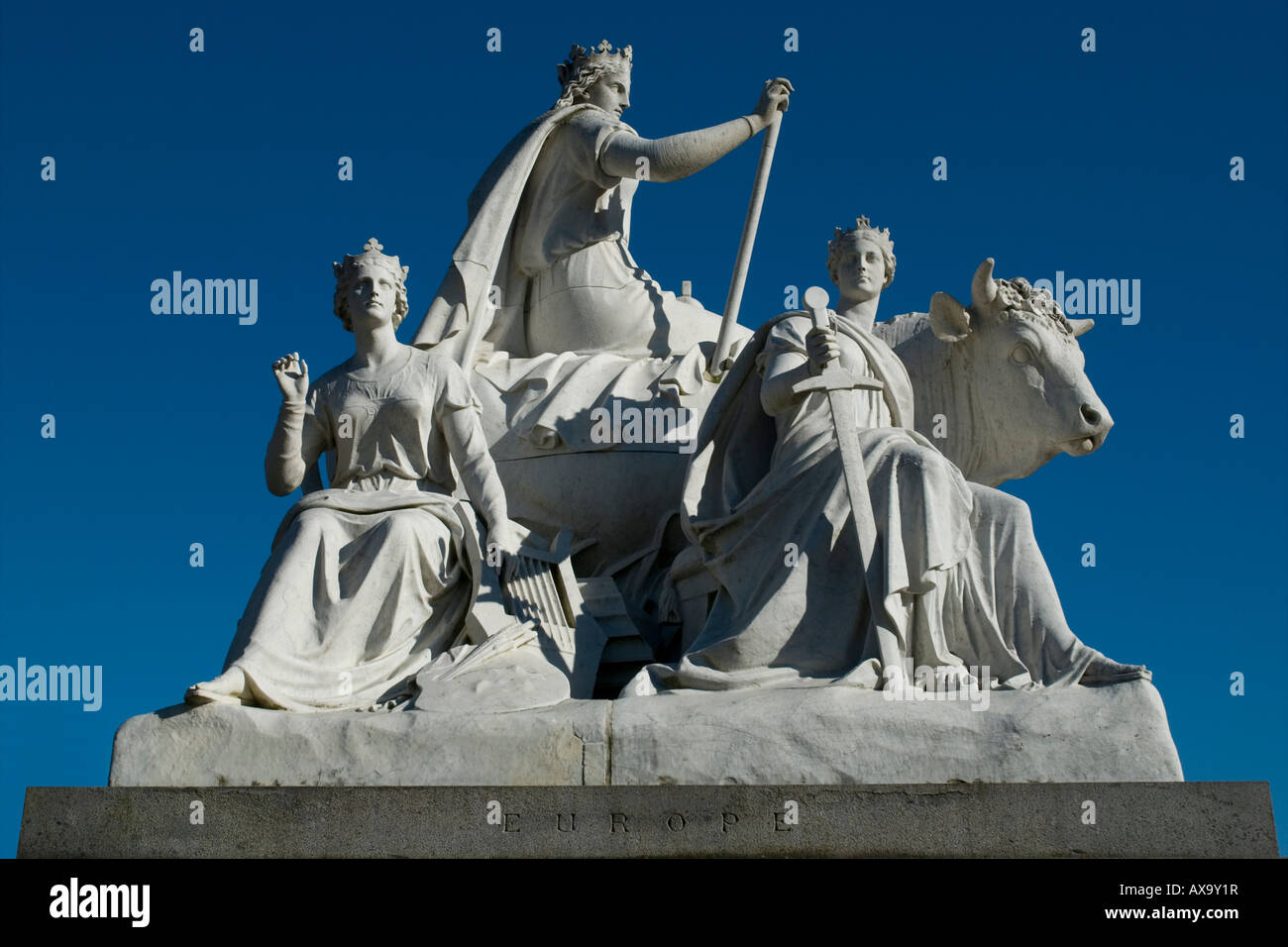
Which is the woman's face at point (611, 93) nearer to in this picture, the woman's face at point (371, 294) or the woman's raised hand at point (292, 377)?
the woman's face at point (371, 294)

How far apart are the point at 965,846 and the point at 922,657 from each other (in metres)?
1.17

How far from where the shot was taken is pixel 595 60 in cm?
1102

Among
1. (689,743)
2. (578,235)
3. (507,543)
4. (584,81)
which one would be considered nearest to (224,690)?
(507,543)

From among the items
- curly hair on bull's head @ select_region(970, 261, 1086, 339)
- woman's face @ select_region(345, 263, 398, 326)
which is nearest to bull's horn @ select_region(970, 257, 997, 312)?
curly hair on bull's head @ select_region(970, 261, 1086, 339)

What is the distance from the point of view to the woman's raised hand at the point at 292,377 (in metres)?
9.00

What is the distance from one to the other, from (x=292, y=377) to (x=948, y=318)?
345cm

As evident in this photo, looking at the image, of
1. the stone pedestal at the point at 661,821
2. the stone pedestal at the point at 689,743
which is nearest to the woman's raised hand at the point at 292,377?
the stone pedestal at the point at 689,743

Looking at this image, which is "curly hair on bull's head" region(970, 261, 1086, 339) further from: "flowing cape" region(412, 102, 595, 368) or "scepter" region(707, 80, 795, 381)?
"flowing cape" region(412, 102, 595, 368)

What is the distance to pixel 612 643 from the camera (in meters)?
9.05

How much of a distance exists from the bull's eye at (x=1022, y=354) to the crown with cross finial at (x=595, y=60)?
320cm

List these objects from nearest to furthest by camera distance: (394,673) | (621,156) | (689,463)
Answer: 1. (394,673)
2. (689,463)
3. (621,156)

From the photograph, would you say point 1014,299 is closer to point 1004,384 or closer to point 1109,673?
point 1004,384
